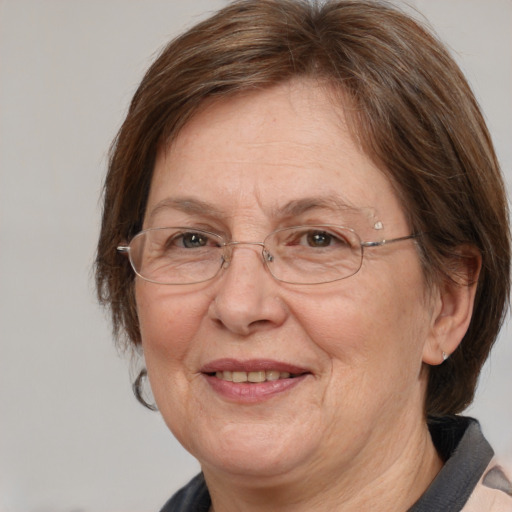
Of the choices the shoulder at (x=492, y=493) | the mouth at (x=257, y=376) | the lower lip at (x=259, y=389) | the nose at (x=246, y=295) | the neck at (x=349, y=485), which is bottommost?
the shoulder at (x=492, y=493)

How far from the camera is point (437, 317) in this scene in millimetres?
3221

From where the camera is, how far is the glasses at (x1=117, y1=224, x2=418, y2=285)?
117 inches

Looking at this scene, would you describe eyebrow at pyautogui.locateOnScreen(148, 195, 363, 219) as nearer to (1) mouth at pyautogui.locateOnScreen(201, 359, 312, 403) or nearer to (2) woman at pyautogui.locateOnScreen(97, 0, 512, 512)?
(2) woman at pyautogui.locateOnScreen(97, 0, 512, 512)

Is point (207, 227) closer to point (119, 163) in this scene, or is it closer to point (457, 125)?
point (119, 163)

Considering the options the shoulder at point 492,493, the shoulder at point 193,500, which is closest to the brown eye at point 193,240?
the shoulder at point 193,500

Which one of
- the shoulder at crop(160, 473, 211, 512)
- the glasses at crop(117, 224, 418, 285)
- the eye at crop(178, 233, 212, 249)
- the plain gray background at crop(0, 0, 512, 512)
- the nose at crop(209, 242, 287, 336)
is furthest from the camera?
the plain gray background at crop(0, 0, 512, 512)

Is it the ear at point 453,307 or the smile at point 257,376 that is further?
the ear at point 453,307

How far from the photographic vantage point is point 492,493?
309 centimetres

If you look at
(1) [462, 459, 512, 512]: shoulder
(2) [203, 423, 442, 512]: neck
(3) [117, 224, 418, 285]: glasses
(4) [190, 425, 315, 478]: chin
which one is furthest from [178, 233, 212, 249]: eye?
(1) [462, 459, 512, 512]: shoulder

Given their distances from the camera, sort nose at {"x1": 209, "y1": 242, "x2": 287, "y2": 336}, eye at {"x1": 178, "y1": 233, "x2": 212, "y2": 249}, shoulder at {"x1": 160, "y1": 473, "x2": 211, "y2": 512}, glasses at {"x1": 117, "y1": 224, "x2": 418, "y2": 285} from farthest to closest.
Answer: shoulder at {"x1": 160, "y1": 473, "x2": 211, "y2": 512}
eye at {"x1": 178, "y1": 233, "x2": 212, "y2": 249}
glasses at {"x1": 117, "y1": 224, "x2": 418, "y2": 285}
nose at {"x1": 209, "y1": 242, "x2": 287, "y2": 336}

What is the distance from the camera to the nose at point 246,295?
113 inches

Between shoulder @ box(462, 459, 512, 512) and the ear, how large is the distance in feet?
1.13

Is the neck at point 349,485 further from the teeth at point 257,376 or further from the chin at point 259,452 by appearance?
the teeth at point 257,376

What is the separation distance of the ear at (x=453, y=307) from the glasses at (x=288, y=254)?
0.74ft
